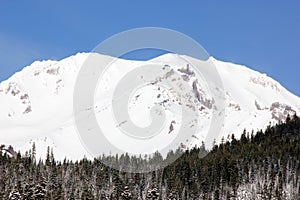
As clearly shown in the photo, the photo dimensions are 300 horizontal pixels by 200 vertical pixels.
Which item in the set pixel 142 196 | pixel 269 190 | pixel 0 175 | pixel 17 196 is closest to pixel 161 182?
pixel 142 196

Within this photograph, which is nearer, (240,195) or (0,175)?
(240,195)

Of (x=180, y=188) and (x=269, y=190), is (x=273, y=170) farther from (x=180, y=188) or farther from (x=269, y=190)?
(x=180, y=188)

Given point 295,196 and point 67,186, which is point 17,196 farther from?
point 295,196

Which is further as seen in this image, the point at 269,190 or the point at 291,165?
the point at 291,165

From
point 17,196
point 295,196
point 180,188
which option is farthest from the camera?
point 180,188

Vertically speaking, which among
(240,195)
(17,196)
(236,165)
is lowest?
(17,196)

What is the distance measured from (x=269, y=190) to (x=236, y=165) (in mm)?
23222

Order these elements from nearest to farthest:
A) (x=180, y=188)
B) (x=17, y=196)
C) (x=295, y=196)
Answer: (x=17, y=196) → (x=295, y=196) → (x=180, y=188)

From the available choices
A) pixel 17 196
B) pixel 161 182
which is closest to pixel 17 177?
pixel 161 182

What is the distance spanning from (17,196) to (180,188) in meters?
70.4

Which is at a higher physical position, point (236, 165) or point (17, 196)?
point (236, 165)

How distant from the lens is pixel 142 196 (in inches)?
7731

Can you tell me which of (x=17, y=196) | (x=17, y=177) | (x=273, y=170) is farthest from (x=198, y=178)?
(x=17, y=196)

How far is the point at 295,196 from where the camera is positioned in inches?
6905
